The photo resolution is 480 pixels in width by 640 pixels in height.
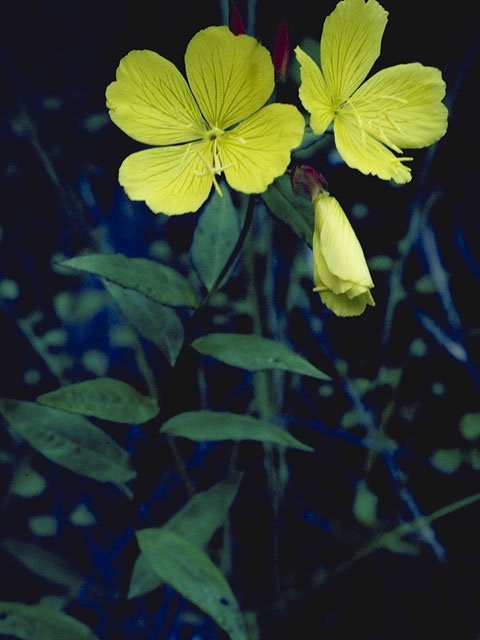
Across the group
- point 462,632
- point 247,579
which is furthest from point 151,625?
point 462,632

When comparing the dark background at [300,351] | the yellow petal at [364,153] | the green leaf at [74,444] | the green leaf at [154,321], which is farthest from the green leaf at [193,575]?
the yellow petal at [364,153]

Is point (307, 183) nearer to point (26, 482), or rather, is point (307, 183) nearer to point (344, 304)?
point (344, 304)

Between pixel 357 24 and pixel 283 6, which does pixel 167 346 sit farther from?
pixel 283 6

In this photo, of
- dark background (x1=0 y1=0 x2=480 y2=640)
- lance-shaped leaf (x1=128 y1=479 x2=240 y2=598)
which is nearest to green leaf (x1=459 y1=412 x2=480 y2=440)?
dark background (x1=0 y1=0 x2=480 y2=640)

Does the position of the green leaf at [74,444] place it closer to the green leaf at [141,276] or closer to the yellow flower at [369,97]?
the green leaf at [141,276]

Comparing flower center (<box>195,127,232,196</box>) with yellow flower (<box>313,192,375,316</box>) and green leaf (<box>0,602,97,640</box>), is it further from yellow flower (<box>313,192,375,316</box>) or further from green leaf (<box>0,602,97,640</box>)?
green leaf (<box>0,602,97,640</box>)
